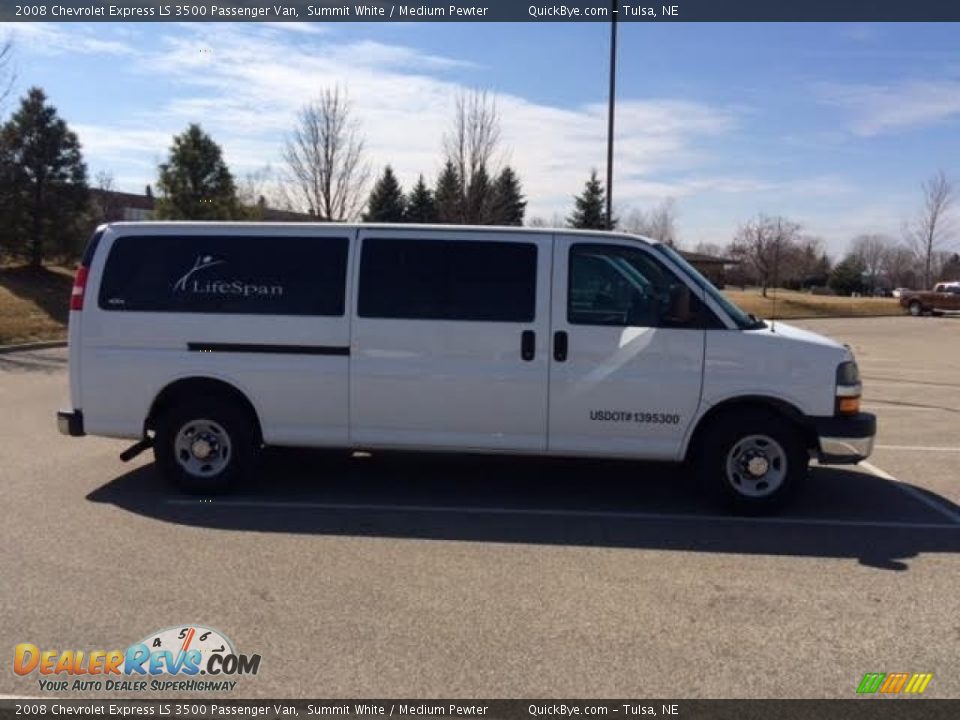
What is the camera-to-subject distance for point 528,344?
5.91 m

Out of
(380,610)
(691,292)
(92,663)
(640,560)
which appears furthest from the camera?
(691,292)

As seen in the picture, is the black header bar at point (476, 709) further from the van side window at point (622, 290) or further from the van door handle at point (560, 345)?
the van side window at point (622, 290)

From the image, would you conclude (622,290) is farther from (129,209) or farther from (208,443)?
(129,209)

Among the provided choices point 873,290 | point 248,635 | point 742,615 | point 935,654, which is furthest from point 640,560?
point 873,290

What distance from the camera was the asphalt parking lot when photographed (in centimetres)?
367

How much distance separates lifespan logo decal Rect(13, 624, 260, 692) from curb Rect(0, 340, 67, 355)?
15.1 meters

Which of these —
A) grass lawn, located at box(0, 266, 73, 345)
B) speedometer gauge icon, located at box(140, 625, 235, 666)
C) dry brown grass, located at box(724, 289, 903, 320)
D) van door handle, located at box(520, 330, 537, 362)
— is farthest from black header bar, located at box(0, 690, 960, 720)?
dry brown grass, located at box(724, 289, 903, 320)

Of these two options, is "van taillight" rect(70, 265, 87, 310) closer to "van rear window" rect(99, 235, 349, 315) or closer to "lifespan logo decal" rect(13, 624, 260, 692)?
"van rear window" rect(99, 235, 349, 315)

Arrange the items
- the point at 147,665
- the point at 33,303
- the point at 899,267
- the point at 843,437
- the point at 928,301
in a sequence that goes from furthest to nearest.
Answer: the point at 899,267 → the point at 928,301 → the point at 33,303 → the point at 843,437 → the point at 147,665

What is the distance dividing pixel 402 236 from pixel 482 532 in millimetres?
2313

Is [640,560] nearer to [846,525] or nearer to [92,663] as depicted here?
[846,525]

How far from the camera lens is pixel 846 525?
583cm

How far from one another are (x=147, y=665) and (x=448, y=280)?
11.0 ft

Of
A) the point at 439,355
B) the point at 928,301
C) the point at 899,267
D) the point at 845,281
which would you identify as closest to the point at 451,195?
the point at 439,355
